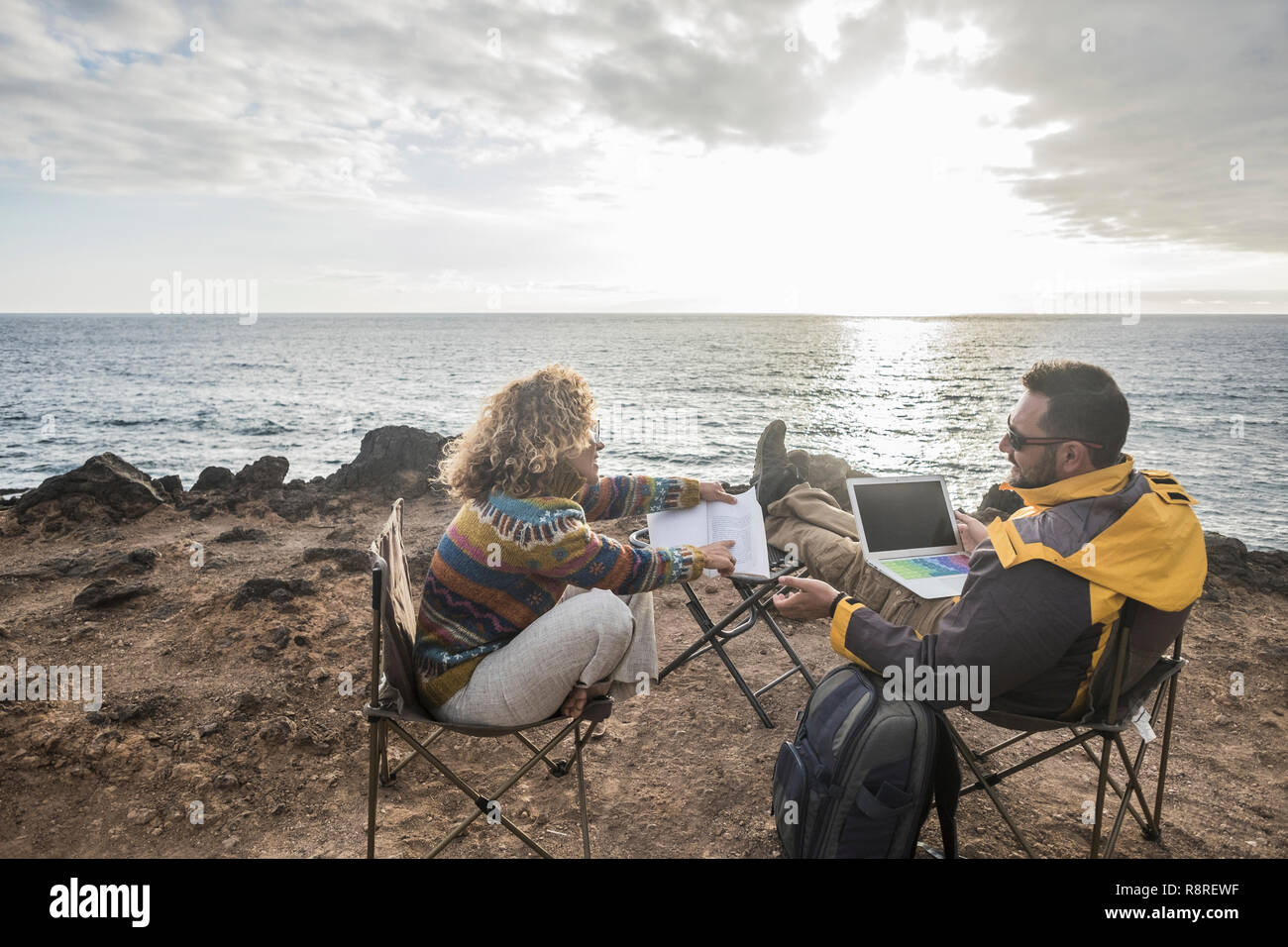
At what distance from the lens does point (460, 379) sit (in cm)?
4578

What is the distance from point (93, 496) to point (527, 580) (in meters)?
6.72

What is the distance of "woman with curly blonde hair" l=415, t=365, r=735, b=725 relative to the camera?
2375mm

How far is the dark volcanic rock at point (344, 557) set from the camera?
5.43 metres

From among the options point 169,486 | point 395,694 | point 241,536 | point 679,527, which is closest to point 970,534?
point 679,527

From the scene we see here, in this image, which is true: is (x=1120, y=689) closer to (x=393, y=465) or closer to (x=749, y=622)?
(x=749, y=622)

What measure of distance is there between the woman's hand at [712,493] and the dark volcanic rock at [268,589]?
9.50 ft

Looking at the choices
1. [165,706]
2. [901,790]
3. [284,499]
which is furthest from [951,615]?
[284,499]

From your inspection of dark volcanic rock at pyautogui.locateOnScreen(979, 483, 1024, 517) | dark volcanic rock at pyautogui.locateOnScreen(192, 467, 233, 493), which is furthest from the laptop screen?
dark volcanic rock at pyautogui.locateOnScreen(192, 467, 233, 493)

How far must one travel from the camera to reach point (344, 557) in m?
5.47

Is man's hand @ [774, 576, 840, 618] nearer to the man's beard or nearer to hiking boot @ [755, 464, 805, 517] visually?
the man's beard

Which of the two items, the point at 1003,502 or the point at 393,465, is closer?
the point at 1003,502

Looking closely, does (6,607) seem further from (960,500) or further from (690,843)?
(960,500)

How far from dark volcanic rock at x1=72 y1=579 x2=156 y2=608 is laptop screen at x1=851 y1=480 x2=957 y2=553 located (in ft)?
15.2

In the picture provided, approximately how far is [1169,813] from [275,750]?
3.96 meters
